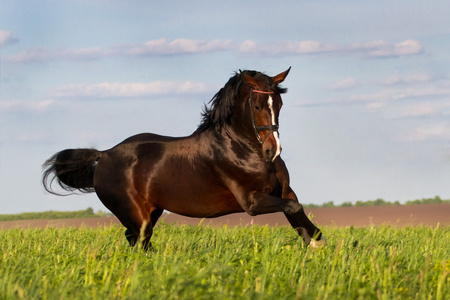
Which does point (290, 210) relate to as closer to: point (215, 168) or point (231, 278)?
point (215, 168)

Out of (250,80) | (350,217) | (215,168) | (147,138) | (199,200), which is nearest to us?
(250,80)

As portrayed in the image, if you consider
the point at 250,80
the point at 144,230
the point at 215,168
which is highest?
the point at 250,80

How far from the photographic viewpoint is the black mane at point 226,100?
8.01m

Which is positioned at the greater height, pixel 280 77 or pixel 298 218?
pixel 280 77

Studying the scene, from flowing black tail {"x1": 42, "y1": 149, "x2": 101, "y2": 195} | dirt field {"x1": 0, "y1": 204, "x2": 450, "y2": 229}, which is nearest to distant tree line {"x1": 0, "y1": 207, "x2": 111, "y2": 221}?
dirt field {"x1": 0, "y1": 204, "x2": 450, "y2": 229}

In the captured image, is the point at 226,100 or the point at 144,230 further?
the point at 144,230

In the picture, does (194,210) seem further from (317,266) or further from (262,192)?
(317,266)

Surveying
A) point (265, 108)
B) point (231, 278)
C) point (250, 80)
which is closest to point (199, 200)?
point (265, 108)

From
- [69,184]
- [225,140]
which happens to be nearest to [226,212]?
[225,140]

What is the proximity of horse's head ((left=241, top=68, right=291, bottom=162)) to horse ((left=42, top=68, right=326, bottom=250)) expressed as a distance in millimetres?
13

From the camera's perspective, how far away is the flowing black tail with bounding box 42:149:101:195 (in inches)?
413

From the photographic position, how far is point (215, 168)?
28.1 feet

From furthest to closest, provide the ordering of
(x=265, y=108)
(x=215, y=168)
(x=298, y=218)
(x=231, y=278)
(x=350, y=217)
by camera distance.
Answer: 1. (x=350, y=217)
2. (x=215, y=168)
3. (x=298, y=218)
4. (x=265, y=108)
5. (x=231, y=278)

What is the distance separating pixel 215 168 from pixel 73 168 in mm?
3272
